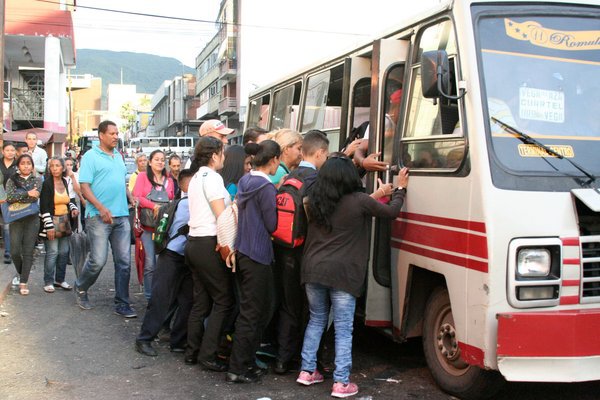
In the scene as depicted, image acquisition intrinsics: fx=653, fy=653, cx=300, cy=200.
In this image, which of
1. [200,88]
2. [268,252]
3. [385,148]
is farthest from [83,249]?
[200,88]

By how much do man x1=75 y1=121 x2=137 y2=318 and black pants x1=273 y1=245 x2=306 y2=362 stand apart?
2476mm

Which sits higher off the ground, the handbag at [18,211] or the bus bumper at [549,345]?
the handbag at [18,211]

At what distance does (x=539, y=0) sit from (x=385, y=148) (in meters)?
1.68

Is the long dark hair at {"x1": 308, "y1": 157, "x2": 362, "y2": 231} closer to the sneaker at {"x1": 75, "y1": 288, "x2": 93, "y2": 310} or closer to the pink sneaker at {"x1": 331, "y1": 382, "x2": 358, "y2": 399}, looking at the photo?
the pink sneaker at {"x1": 331, "y1": 382, "x2": 358, "y2": 399}

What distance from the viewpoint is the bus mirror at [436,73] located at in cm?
440

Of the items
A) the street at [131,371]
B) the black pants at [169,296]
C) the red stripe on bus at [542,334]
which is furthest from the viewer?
the black pants at [169,296]

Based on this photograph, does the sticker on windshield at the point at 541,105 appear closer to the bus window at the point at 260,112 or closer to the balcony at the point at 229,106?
the bus window at the point at 260,112

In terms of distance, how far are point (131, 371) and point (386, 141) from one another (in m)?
2.93

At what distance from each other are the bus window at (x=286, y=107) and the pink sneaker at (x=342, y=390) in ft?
13.8

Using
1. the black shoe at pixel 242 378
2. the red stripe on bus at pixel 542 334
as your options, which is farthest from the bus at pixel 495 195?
the black shoe at pixel 242 378

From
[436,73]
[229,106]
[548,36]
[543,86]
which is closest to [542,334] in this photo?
[543,86]

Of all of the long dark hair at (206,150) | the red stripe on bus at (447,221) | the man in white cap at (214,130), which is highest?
the man in white cap at (214,130)

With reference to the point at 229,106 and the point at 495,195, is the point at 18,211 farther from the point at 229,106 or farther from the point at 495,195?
the point at 229,106

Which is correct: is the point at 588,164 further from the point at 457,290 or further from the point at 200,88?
the point at 200,88
